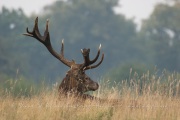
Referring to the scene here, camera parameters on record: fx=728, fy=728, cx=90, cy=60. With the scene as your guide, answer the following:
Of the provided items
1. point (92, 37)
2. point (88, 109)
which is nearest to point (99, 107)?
point (88, 109)

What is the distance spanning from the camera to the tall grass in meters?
9.31

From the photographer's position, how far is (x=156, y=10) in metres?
73.2

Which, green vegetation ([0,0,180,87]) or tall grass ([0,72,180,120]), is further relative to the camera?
green vegetation ([0,0,180,87])

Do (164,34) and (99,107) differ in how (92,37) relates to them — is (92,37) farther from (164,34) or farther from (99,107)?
(99,107)

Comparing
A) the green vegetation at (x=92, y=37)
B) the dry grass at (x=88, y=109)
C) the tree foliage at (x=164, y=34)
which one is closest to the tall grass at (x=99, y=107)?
the dry grass at (x=88, y=109)

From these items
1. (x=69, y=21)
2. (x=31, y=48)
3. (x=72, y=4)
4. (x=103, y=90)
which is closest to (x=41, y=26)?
(x=31, y=48)

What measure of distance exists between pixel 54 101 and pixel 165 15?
202ft

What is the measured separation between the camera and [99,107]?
32.6 ft

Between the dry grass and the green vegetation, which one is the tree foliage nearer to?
the green vegetation

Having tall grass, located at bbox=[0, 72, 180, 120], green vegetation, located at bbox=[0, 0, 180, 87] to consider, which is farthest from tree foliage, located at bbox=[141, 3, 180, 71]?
tall grass, located at bbox=[0, 72, 180, 120]

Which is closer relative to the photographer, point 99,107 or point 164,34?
point 99,107

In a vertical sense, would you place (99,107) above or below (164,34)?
below

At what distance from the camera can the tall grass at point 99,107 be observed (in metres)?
9.31

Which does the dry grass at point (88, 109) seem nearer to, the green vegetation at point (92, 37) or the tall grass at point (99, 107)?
the tall grass at point (99, 107)
